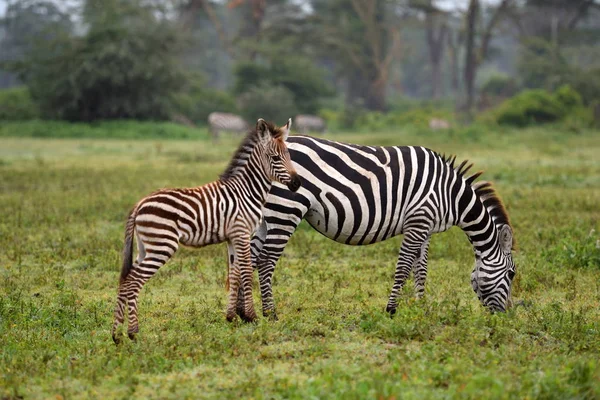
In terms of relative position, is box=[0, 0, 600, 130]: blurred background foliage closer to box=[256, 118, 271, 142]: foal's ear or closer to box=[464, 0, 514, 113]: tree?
box=[464, 0, 514, 113]: tree

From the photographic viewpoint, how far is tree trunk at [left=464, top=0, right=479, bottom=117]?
131ft

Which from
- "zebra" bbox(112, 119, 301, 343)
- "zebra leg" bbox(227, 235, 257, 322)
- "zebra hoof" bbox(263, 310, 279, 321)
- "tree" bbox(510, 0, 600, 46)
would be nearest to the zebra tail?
"zebra" bbox(112, 119, 301, 343)

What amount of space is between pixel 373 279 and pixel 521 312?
1845 millimetres

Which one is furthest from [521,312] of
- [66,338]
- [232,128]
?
[232,128]

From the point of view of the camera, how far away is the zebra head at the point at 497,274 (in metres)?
7.50

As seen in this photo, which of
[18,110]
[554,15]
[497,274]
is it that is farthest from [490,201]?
[554,15]

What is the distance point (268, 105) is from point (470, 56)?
10032 millimetres

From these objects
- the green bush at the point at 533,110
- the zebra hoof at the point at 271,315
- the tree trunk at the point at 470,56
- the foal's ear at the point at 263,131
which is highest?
the tree trunk at the point at 470,56

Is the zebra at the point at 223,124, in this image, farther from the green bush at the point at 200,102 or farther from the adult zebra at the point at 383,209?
the adult zebra at the point at 383,209

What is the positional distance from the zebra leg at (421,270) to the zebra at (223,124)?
2481 cm

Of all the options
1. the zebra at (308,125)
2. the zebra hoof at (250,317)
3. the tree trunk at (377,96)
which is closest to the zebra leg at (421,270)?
the zebra hoof at (250,317)

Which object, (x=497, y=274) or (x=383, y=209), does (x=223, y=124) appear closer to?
(x=383, y=209)

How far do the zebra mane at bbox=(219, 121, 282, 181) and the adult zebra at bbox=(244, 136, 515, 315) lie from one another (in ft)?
1.07

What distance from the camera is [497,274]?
7504mm
